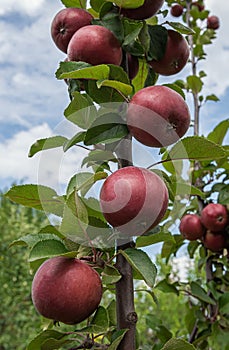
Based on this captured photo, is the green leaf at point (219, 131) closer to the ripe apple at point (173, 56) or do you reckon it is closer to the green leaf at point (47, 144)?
the ripe apple at point (173, 56)

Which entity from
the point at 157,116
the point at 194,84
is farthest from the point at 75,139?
the point at 194,84

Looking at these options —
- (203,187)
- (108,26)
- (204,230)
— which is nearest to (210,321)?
(204,230)

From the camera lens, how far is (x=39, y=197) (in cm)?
97

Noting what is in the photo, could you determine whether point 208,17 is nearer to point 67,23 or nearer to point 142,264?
point 67,23

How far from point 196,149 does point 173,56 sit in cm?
27

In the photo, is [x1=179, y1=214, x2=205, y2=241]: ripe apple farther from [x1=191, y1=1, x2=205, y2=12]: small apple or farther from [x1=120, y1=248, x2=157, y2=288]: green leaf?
[x1=191, y1=1, x2=205, y2=12]: small apple

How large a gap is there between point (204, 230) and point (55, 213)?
1028 millimetres

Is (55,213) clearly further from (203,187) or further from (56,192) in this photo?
(203,187)

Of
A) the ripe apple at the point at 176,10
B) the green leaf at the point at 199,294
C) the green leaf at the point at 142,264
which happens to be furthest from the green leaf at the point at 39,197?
the ripe apple at the point at 176,10

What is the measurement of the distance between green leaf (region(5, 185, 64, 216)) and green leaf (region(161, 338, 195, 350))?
35 centimetres

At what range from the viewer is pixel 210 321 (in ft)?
5.68

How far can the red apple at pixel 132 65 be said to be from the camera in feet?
3.49

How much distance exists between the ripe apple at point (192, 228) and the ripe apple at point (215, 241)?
0.13 feet

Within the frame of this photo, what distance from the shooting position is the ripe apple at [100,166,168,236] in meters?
→ 0.80
